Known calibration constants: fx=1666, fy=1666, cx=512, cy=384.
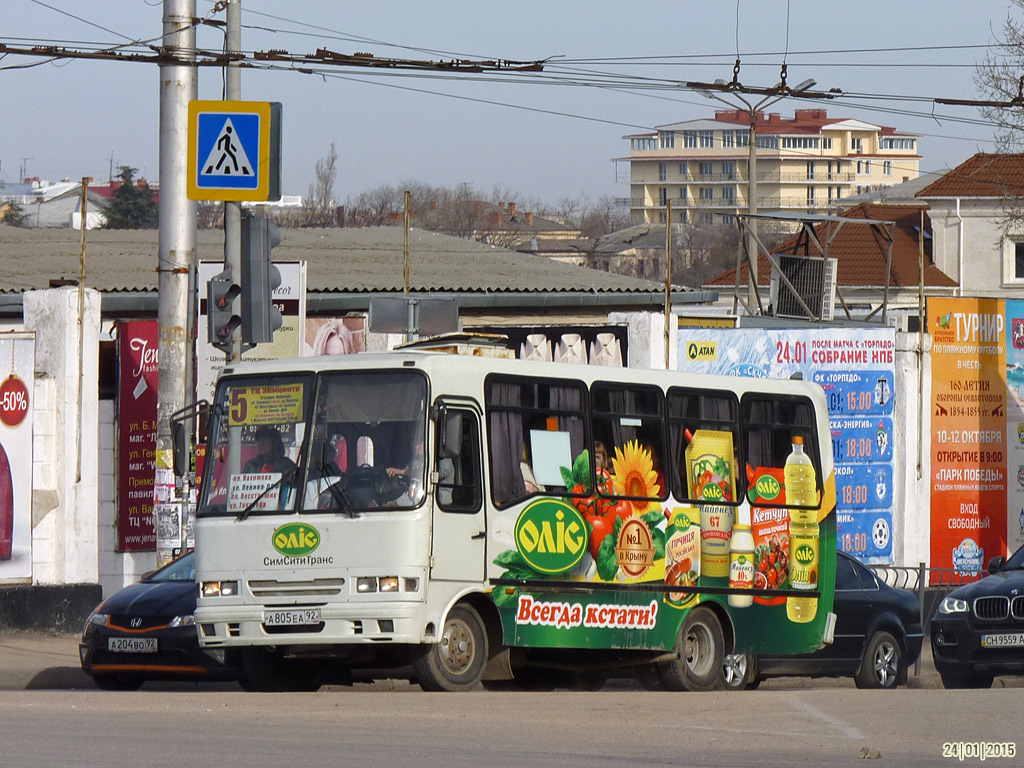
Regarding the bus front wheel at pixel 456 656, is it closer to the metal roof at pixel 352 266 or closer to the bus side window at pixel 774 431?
the bus side window at pixel 774 431

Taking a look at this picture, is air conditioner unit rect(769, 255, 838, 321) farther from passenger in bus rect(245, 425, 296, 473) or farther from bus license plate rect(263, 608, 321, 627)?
bus license plate rect(263, 608, 321, 627)

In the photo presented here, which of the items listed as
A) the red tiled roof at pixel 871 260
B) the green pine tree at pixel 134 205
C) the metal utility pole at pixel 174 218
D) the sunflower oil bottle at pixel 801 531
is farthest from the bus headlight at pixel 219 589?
the green pine tree at pixel 134 205

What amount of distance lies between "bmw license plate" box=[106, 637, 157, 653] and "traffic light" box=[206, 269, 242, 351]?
9.08 ft

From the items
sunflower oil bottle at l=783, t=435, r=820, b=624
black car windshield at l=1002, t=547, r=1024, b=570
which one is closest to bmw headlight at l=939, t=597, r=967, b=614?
black car windshield at l=1002, t=547, r=1024, b=570

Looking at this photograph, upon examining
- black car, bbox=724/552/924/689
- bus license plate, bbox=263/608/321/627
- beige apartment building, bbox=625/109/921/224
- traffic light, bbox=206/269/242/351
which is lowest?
black car, bbox=724/552/924/689

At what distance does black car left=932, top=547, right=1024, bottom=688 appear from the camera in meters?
15.5

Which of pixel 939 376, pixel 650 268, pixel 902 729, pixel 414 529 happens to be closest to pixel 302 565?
pixel 414 529

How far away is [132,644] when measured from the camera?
13.5 metres

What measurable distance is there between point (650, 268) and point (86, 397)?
329ft

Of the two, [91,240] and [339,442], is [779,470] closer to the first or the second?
[339,442]

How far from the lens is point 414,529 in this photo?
460 inches

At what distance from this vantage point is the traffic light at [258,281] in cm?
1475

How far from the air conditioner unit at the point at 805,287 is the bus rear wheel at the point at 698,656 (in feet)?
44.2

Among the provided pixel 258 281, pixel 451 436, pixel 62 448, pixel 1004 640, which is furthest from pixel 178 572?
pixel 1004 640
